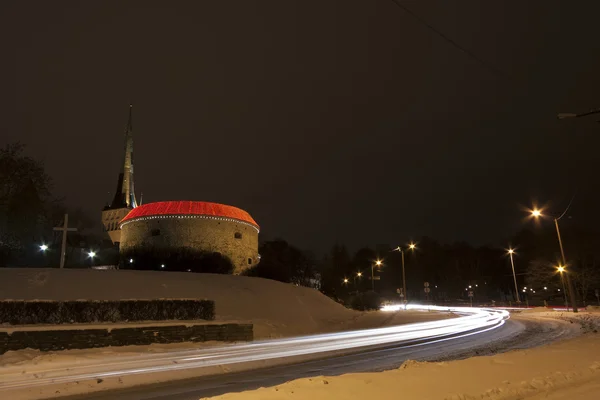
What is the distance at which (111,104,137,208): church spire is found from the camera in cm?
→ 9619

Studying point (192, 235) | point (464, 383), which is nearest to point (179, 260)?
point (192, 235)

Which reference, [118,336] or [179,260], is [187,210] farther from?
[118,336]

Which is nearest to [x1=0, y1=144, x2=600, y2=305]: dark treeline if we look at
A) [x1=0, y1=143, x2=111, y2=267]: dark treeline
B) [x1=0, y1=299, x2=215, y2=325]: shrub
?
[x1=0, y1=143, x2=111, y2=267]: dark treeline

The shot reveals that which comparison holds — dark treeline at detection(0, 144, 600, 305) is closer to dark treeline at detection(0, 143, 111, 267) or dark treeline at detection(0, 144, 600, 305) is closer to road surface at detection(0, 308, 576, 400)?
dark treeline at detection(0, 143, 111, 267)

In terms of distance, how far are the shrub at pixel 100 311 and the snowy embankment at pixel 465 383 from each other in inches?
536

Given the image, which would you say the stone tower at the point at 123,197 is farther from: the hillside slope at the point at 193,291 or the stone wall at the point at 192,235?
the hillside slope at the point at 193,291

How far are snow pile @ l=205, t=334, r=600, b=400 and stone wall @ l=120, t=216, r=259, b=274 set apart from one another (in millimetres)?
35493

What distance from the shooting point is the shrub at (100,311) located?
1727 centimetres

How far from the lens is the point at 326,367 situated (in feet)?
35.6

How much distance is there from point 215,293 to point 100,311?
935 cm

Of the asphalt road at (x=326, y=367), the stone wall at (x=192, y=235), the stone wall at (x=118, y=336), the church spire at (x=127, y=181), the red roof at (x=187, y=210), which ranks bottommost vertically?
the asphalt road at (x=326, y=367)

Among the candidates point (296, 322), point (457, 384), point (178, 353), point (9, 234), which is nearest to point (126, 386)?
point (178, 353)

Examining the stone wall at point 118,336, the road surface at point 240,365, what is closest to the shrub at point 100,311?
the stone wall at point 118,336

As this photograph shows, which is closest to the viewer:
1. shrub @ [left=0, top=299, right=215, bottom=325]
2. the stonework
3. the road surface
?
the road surface
